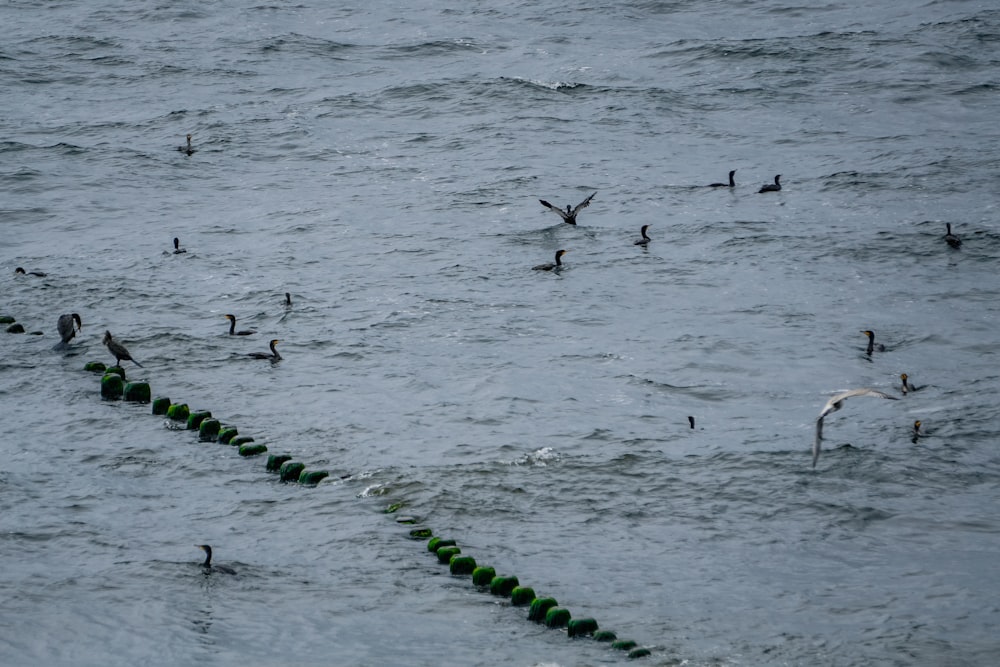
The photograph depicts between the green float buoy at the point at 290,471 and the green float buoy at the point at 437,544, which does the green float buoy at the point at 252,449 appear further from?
the green float buoy at the point at 437,544

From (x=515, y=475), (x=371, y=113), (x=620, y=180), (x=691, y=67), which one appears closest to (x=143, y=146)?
(x=371, y=113)

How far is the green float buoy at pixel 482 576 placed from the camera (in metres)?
14.2

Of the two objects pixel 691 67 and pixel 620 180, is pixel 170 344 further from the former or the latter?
pixel 691 67

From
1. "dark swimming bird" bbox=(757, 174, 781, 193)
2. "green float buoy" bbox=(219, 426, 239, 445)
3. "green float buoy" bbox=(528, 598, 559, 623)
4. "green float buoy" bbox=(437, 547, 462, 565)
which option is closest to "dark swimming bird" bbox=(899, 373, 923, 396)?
"green float buoy" bbox=(528, 598, 559, 623)

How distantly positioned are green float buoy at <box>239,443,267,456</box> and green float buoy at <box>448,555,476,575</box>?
4340 mm

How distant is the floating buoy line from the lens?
520 inches

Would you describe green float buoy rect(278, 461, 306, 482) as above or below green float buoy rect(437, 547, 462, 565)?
above

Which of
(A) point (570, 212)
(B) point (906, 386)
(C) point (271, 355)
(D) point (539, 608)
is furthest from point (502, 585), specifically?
(A) point (570, 212)

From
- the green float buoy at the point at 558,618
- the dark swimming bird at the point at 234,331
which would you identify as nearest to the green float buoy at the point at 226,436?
the dark swimming bird at the point at 234,331

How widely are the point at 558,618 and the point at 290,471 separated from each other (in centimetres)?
507

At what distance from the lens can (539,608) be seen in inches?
533

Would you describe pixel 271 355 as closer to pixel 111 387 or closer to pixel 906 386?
pixel 111 387

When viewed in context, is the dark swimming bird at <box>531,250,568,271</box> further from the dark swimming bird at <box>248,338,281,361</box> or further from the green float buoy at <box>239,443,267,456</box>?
the green float buoy at <box>239,443,267,456</box>

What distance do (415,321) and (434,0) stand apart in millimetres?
31503
